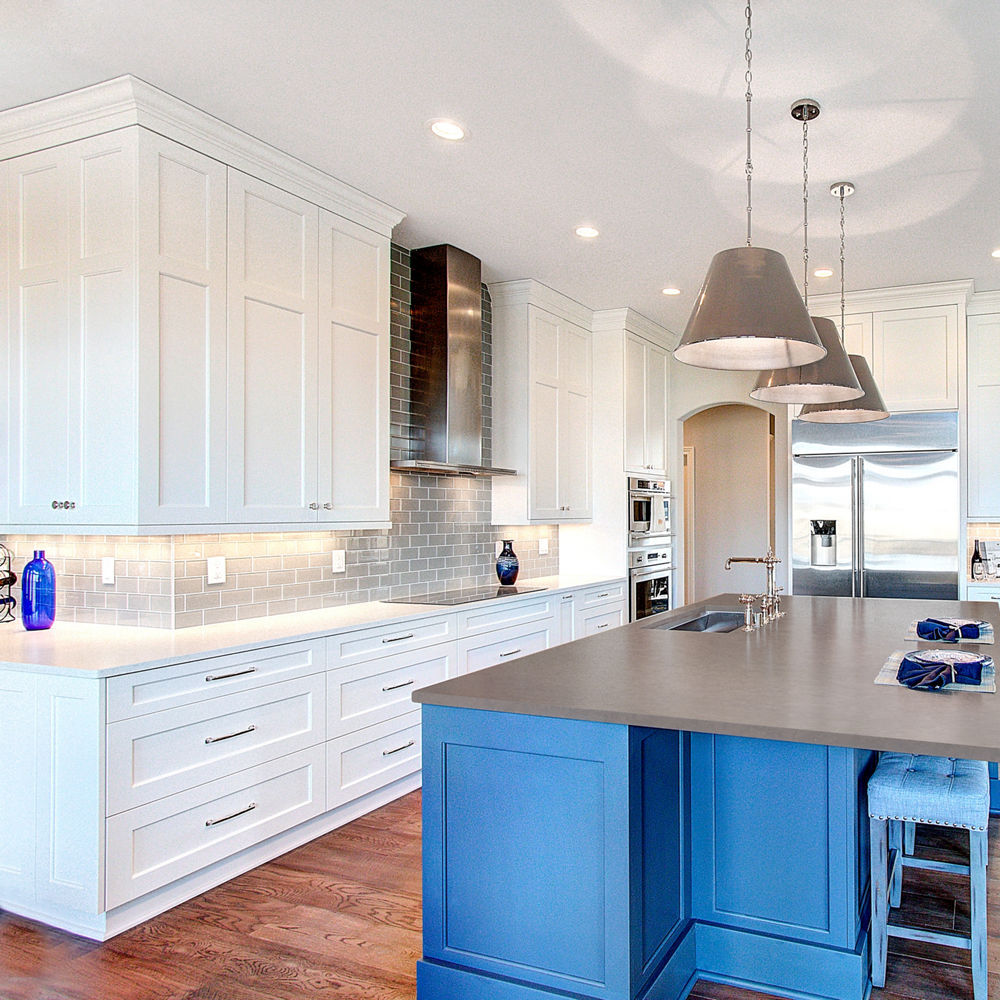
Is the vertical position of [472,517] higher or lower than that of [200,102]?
lower

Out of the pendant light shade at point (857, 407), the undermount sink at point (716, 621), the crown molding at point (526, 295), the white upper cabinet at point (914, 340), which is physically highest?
the crown molding at point (526, 295)

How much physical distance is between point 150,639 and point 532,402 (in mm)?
3037

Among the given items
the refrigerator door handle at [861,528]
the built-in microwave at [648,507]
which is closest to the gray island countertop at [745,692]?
the refrigerator door handle at [861,528]

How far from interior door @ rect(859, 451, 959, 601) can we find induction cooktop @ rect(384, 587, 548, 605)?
7.18 ft

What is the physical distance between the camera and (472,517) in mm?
5465

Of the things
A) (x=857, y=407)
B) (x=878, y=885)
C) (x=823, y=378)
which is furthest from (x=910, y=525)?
(x=878, y=885)

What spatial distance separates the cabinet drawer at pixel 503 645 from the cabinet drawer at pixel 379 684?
17cm

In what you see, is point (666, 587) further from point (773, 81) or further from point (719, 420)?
point (773, 81)

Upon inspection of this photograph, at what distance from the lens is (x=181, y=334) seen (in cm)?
311

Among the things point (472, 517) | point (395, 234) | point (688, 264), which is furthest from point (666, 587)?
point (395, 234)

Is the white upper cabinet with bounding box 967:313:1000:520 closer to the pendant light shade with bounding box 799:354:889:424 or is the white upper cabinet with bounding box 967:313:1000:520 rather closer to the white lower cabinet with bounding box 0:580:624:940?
the pendant light shade with bounding box 799:354:889:424

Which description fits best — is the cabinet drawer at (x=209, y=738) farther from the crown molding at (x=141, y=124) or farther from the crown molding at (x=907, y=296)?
the crown molding at (x=907, y=296)

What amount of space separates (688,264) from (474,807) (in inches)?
150

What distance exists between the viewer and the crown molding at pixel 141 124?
2955 mm
